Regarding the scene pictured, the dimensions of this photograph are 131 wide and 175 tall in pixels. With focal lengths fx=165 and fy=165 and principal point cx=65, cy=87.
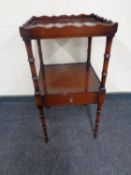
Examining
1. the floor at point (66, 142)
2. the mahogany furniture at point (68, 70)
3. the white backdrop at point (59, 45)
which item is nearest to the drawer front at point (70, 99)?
the mahogany furniture at point (68, 70)

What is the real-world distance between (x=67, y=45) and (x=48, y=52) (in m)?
0.18

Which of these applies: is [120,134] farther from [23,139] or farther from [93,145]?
[23,139]

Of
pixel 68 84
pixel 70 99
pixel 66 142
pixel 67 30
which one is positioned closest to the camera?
pixel 67 30

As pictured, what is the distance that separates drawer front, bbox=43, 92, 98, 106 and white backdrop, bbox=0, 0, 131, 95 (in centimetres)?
51

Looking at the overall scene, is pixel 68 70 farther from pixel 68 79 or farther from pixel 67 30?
pixel 67 30

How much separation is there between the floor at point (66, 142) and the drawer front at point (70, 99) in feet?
1.32

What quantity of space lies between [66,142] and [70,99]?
431mm

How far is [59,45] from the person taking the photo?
1435 millimetres

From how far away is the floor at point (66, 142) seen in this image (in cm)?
116

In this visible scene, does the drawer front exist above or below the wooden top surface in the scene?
below

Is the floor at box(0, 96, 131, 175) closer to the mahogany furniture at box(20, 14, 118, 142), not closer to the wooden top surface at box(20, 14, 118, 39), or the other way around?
the mahogany furniture at box(20, 14, 118, 142)

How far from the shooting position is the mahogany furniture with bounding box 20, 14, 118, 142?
0.80m

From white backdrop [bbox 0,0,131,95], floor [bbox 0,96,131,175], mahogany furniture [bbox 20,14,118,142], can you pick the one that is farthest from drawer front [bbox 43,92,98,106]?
white backdrop [bbox 0,0,131,95]

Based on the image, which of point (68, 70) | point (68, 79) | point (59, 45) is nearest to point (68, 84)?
point (68, 79)
